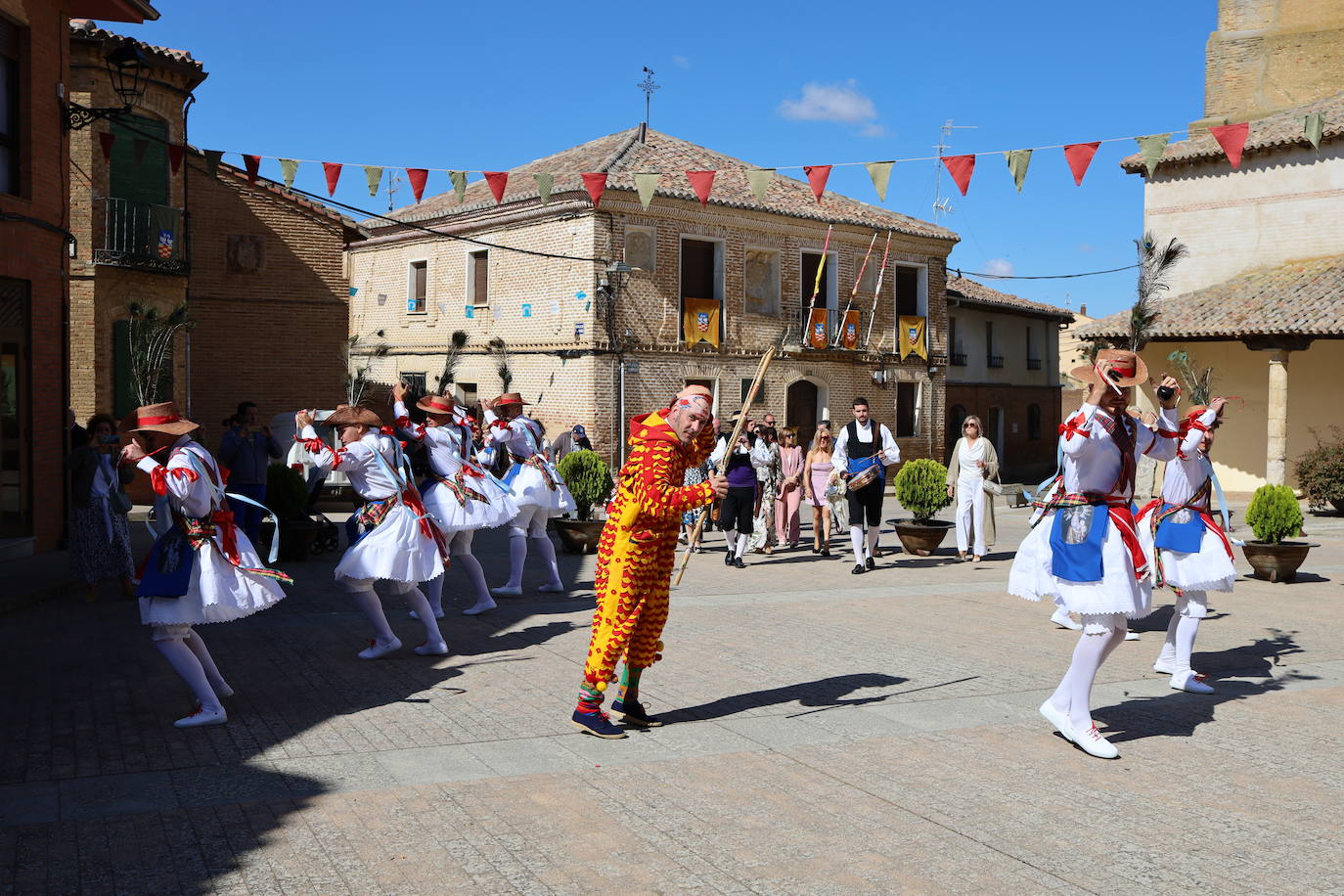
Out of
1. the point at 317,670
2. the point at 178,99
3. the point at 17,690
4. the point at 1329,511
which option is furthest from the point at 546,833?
the point at 1329,511

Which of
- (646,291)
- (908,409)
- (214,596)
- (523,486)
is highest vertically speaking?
(646,291)

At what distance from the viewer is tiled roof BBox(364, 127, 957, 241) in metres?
28.1

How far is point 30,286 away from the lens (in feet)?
43.9

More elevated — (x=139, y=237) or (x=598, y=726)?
(x=139, y=237)

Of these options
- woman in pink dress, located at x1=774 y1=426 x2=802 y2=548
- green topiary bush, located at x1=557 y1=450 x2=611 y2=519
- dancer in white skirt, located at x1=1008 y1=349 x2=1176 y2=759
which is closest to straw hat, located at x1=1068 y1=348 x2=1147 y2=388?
dancer in white skirt, located at x1=1008 y1=349 x2=1176 y2=759

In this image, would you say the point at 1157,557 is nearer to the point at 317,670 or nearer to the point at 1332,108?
the point at 317,670

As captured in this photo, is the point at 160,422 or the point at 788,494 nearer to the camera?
the point at 160,422

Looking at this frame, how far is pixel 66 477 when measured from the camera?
1428 centimetres

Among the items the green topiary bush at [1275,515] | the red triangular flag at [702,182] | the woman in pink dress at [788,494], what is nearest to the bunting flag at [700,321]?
the woman in pink dress at [788,494]

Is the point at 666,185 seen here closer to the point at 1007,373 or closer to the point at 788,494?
the point at 788,494

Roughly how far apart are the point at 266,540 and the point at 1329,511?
18536 millimetres

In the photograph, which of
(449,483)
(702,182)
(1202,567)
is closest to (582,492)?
(702,182)

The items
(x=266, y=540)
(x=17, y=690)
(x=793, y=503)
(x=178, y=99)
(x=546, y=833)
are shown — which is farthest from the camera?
(x=178, y=99)

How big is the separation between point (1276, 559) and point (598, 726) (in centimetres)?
946
